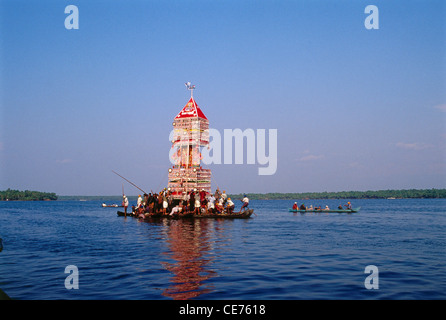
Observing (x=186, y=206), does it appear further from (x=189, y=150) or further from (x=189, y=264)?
(x=189, y=264)

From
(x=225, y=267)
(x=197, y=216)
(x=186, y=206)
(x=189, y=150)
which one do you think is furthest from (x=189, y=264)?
(x=189, y=150)

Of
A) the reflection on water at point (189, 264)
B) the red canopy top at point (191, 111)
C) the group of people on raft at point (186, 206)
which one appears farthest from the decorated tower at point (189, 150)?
the reflection on water at point (189, 264)

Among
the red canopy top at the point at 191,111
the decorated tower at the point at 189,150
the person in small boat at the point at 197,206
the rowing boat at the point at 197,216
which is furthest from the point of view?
the red canopy top at the point at 191,111

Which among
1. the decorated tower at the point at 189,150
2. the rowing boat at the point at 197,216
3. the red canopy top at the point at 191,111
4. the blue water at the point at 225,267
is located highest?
the red canopy top at the point at 191,111

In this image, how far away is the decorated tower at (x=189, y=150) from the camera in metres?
51.6

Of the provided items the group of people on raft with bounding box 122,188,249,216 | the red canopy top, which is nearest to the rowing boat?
the group of people on raft with bounding box 122,188,249,216

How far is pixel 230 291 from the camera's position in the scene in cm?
1190

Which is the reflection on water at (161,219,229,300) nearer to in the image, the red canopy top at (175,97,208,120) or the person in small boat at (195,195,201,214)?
the person in small boat at (195,195,201,214)

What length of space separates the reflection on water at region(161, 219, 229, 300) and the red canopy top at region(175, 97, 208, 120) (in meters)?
30.4

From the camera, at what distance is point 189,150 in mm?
53844

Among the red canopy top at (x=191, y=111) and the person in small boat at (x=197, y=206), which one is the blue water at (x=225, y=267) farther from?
the red canopy top at (x=191, y=111)
